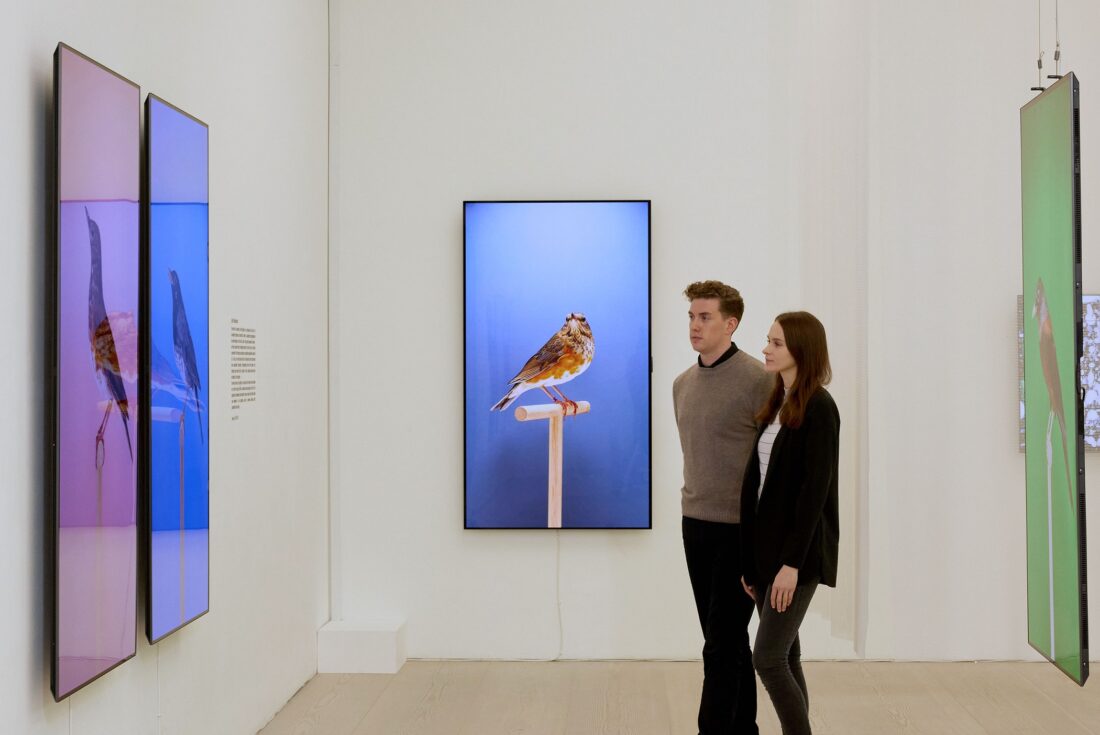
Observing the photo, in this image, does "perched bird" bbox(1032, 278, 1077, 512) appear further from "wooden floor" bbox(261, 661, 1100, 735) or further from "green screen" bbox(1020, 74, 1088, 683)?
"wooden floor" bbox(261, 661, 1100, 735)

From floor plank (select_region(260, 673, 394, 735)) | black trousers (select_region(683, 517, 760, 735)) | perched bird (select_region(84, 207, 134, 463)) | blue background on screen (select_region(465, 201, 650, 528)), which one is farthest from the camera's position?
blue background on screen (select_region(465, 201, 650, 528))

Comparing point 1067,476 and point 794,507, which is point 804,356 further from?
point 1067,476

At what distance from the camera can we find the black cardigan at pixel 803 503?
286cm

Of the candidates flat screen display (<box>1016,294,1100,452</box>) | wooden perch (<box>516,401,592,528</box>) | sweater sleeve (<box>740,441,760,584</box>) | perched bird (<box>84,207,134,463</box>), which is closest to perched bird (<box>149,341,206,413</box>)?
perched bird (<box>84,207,134,463</box>)

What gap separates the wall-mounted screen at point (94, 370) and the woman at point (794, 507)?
1.77 m

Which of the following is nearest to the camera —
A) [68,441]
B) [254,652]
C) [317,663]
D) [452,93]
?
[68,441]

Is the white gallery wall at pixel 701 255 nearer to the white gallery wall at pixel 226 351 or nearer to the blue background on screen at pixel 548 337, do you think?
the blue background on screen at pixel 548 337

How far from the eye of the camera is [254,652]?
148 inches

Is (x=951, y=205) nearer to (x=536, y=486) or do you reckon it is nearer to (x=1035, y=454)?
(x=1035, y=454)

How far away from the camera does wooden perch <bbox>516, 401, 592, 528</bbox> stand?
15.6 feet

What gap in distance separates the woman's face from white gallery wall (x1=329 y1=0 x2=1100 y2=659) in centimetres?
177

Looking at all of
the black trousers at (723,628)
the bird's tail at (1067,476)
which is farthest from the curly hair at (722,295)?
the bird's tail at (1067,476)

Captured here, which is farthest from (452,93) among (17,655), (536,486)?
(17,655)

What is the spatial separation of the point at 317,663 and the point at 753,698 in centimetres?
214
